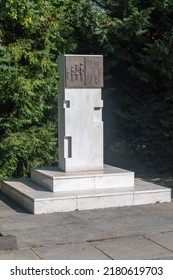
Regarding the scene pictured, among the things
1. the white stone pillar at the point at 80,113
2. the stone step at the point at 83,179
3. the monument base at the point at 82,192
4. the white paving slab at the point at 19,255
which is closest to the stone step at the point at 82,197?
the monument base at the point at 82,192

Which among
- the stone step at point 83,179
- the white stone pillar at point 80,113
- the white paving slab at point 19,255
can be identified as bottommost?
the white paving slab at point 19,255

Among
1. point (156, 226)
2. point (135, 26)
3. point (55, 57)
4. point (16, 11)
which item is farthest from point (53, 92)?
point (156, 226)

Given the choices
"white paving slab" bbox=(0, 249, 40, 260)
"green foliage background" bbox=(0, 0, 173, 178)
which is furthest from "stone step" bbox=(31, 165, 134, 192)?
"white paving slab" bbox=(0, 249, 40, 260)

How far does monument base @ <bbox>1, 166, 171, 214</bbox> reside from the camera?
722 centimetres

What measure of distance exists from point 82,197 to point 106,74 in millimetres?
4358

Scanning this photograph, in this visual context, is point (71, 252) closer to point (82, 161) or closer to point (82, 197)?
point (82, 197)

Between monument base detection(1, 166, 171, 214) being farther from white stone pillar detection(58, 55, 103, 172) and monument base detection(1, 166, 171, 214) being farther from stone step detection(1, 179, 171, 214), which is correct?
white stone pillar detection(58, 55, 103, 172)

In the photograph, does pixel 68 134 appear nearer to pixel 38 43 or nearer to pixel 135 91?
pixel 38 43

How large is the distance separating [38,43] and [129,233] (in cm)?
478

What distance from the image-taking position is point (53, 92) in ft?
32.0

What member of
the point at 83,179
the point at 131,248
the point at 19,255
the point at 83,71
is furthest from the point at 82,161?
the point at 19,255

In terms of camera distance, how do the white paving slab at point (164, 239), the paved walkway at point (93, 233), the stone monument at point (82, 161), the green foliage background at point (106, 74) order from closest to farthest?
1. the paved walkway at point (93, 233)
2. the white paving slab at point (164, 239)
3. the stone monument at point (82, 161)
4. the green foliage background at point (106, 74)

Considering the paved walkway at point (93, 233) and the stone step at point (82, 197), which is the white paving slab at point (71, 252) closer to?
the paved walkway at point (93, 233)

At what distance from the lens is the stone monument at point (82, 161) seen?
25.0 ft
